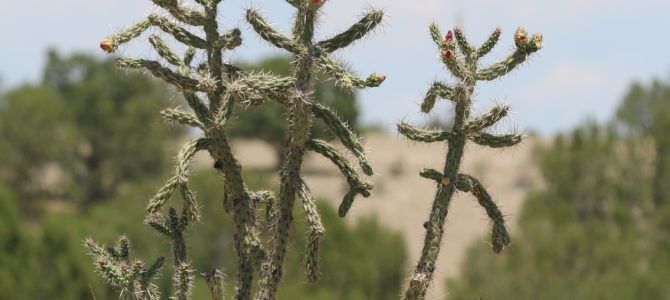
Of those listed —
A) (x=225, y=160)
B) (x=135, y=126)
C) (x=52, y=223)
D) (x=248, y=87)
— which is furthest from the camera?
(x=135, y=126)

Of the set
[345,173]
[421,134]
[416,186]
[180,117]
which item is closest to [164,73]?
[180,117]

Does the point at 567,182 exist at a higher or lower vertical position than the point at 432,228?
higher

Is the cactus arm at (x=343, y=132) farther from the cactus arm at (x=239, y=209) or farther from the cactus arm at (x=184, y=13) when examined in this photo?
the cactus arm at (x=184, y=13)

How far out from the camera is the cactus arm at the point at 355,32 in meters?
6.70

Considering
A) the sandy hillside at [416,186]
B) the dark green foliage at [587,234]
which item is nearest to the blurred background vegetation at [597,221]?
the dark green foliage at [587,234]

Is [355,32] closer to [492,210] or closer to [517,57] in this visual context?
[517,57]

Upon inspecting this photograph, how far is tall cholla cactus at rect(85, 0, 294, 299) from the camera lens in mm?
6551

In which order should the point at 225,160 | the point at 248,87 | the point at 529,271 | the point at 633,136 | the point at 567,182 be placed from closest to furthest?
the point at 248,87 < the point at 225,160 < the point at 529,271 < the point at 567,182 < the point at 633,136

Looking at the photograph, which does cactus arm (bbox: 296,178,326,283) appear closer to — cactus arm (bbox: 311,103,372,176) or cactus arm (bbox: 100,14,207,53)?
cactus arm (bbox: 311,103,372,176)

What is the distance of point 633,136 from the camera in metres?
70.0

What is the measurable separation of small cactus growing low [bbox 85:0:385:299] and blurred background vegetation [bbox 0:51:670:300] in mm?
520

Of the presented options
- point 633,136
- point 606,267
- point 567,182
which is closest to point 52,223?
point 606,267

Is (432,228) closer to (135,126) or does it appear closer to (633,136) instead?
(633,136)

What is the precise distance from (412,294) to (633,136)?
65565mm
